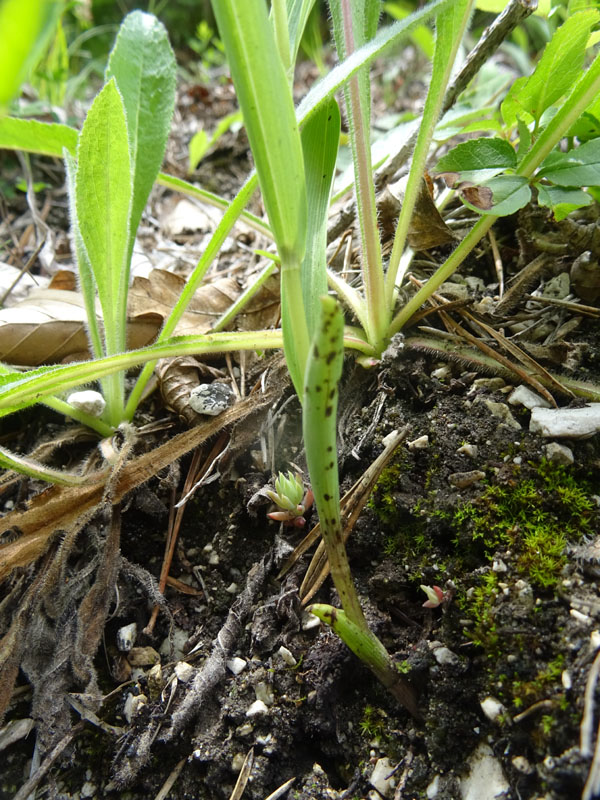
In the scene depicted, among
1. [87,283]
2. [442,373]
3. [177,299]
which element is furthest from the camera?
[177,299]

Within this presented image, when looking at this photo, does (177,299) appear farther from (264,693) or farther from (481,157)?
(264,693)

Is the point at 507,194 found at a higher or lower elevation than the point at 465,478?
higher

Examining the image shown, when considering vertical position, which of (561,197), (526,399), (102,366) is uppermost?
(561,197)

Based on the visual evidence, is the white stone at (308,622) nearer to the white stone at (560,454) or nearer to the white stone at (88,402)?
the white stone at (560,454)

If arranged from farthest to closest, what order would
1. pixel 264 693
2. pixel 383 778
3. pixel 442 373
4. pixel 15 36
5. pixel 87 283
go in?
pixel 87 283, pixel 442 373, pixel 264 693, pixel 383 778, pixel 15 36

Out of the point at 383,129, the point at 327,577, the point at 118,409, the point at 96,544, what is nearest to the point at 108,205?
the point at 118,409

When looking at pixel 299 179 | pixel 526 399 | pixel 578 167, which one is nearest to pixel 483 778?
pixel 526 399

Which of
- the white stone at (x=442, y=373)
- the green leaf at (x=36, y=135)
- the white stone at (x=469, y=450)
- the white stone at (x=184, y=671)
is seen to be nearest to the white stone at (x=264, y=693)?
the white stone at (x=184, y=671)

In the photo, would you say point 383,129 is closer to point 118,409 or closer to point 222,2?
point 118,409
